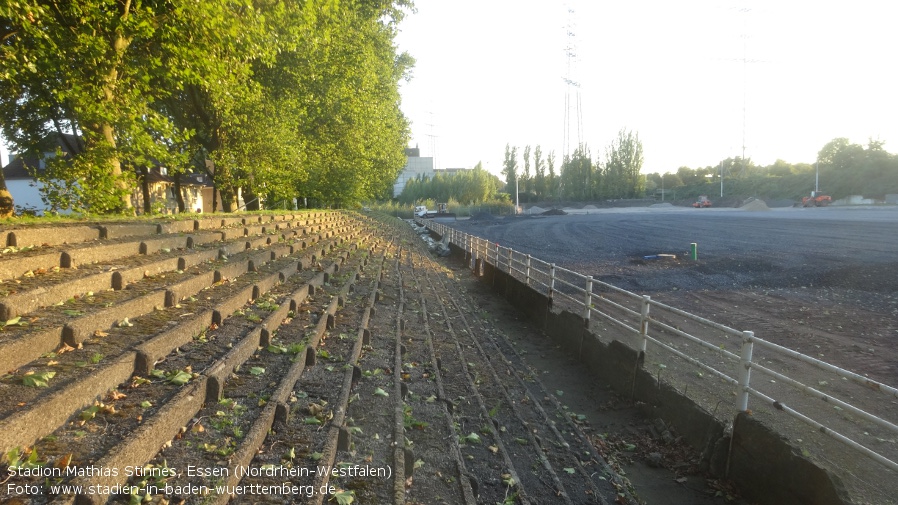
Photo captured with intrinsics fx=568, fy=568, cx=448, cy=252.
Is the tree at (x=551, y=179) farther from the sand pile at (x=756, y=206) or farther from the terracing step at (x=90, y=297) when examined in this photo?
the terracing step at (x=90, y=297)

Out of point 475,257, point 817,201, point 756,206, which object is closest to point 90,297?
point 475,257

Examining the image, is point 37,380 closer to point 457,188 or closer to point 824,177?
point 824,177

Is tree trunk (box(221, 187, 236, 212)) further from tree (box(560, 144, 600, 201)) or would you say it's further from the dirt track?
tree (box(560, 144, 600, 201))

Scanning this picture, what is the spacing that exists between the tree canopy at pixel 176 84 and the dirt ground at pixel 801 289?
871 centimetres

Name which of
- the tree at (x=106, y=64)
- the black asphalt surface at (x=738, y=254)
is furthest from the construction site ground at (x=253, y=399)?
the black asphalt surface at (x=738, y=254)

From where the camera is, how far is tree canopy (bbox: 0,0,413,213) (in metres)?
8.90

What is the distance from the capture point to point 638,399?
22.9 feet

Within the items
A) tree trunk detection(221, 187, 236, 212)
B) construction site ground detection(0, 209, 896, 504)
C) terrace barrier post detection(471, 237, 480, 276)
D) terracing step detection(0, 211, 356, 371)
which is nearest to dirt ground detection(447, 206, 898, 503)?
construction site ground detection(0, 209, 896, 504)

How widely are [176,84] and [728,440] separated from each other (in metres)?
10.7

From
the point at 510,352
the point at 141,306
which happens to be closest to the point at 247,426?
the point at 141,306

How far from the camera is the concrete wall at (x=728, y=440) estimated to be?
4.14 metres

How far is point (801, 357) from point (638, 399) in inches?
109

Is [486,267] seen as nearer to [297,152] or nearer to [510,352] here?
[297,152]

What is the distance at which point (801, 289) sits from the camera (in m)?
15.9
